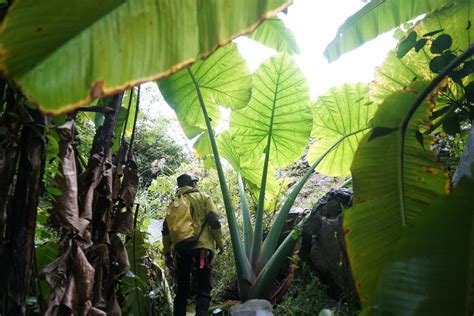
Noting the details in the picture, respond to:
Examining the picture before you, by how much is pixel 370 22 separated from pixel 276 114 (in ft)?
5.15

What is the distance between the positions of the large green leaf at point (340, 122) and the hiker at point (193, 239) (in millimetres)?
1399

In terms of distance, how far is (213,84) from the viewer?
11.7 feet

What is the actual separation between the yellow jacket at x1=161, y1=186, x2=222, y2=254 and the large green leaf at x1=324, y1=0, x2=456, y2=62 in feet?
5.30

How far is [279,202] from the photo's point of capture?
518 centimetres

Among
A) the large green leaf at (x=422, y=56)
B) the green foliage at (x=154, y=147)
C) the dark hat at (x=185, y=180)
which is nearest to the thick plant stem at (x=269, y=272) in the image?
the dark hat at (x=185, y=180)

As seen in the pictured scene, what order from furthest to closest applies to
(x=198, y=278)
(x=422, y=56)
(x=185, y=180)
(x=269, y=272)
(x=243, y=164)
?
(x=243, y=164) < (x=185, y=180) < (x=198, y=278) < (x=269, y=272) < (x=422, y=56)

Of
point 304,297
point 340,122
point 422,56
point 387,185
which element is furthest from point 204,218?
point 387,185

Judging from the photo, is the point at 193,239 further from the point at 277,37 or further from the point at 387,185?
the point at 387,185

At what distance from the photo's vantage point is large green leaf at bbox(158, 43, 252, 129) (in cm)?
337

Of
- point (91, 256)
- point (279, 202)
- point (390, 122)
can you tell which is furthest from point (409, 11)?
point (279, 202)

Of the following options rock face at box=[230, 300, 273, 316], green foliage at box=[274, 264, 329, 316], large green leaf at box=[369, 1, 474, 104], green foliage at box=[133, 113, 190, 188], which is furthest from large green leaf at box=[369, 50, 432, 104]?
green foliage at box=[133, 113, 190, 188]

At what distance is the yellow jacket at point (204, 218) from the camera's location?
3469 mm

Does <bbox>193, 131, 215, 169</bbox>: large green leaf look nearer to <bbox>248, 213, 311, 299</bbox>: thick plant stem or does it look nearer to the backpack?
the backpack

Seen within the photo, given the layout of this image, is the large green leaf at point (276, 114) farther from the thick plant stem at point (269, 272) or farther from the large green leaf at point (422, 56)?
the large green leaf at point (422, 56)
